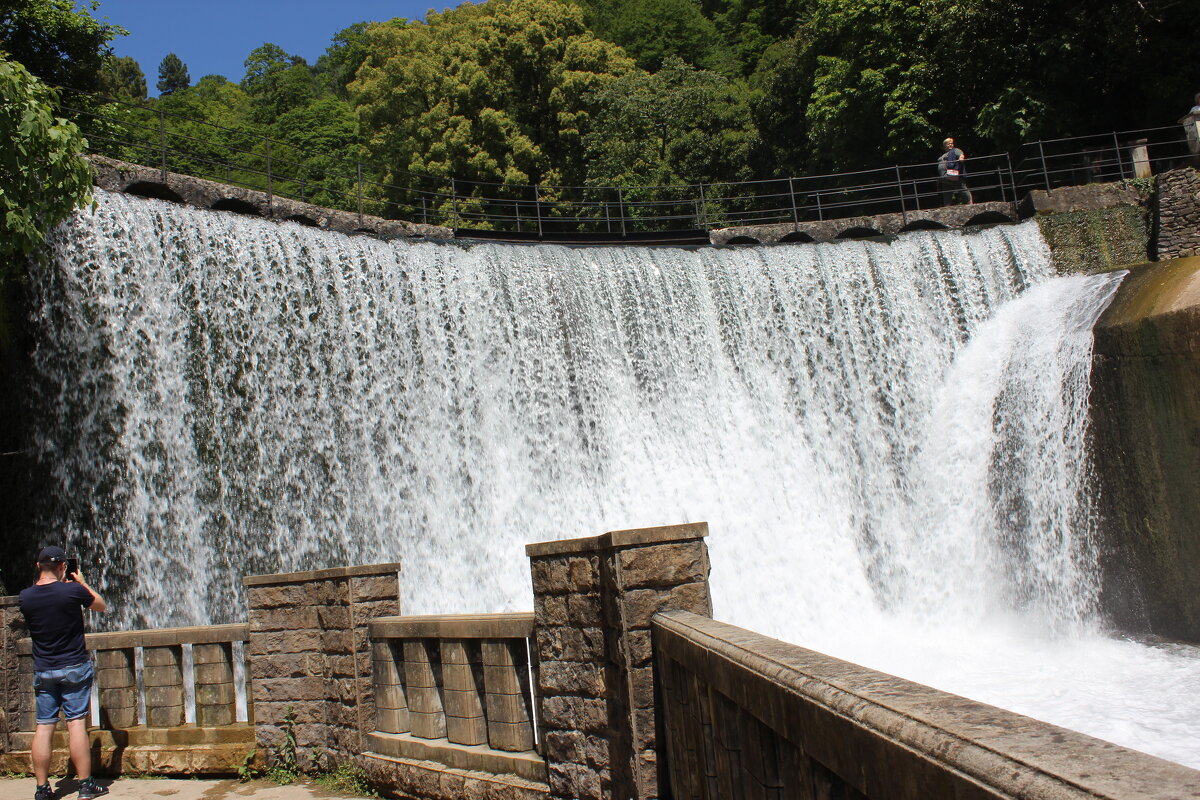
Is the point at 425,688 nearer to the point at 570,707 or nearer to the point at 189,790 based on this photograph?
the point at 570,707

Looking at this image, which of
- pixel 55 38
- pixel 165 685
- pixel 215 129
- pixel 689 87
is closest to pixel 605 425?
pixel 165 685

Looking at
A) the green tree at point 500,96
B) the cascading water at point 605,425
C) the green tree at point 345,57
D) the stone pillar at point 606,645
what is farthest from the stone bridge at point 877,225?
the green tree at point 345,57

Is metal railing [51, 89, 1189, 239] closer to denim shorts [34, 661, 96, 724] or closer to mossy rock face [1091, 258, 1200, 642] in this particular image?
mossy rock face [1091, 258, 1200, 642]

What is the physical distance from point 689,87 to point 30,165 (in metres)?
27.7

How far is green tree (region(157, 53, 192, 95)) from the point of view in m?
98.1

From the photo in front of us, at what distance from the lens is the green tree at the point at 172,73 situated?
98.1 metres

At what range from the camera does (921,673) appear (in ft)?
36.0

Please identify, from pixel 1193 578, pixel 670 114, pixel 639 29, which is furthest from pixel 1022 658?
pixel 639 29

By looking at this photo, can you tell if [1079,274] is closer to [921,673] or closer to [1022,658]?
[1022,658]

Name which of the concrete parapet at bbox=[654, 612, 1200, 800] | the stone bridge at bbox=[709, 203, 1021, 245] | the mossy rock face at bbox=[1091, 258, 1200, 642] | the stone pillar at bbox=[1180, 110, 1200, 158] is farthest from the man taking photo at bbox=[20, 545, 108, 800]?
the stone pillar at bbox=[1180, 110, 1200, 158]

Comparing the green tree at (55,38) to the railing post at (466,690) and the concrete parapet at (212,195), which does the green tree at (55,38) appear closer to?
the concrete parapet at (212,195)

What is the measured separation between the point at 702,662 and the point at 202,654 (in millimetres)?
5345

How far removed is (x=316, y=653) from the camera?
22.4 feet

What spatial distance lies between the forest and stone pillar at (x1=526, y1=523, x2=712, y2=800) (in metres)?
14.4
